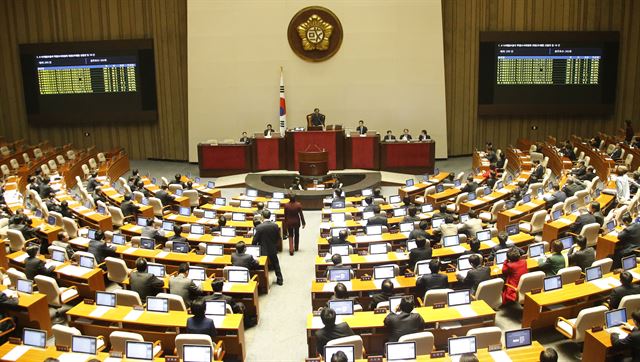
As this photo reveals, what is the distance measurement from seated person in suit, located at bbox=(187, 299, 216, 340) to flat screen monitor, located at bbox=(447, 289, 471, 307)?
10.4 feet

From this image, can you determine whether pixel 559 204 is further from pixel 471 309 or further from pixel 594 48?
pixel 594 48

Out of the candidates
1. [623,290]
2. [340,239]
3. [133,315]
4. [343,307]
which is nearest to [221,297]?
[133,315]

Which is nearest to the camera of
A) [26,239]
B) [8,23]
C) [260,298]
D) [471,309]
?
[471,309]

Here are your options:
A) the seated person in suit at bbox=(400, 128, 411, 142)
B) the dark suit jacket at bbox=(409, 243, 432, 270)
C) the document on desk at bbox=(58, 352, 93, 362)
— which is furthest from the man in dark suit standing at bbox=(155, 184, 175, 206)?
the seated person in suit at bbox=(400, 128, 411, 142)

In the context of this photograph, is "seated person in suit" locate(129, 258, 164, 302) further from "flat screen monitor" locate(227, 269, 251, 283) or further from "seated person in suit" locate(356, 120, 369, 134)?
"seated person in suit" locate(356, 120, 369, 134)

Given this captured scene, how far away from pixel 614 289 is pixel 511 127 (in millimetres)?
17035

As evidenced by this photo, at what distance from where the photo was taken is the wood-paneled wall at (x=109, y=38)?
78.2 ft

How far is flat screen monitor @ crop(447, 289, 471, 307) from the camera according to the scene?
813 centimetres

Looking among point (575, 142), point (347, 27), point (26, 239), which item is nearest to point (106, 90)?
point (347, 27)

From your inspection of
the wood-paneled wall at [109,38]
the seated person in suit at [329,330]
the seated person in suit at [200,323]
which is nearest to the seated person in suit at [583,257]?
the seated person in suit at [329,330]

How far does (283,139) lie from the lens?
21.2 m

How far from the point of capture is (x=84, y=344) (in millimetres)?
7215

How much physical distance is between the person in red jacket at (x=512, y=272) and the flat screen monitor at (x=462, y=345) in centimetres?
252

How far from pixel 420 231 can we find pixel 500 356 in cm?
448
